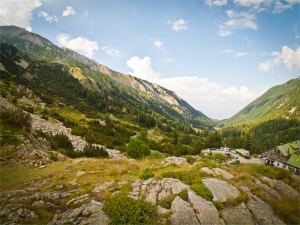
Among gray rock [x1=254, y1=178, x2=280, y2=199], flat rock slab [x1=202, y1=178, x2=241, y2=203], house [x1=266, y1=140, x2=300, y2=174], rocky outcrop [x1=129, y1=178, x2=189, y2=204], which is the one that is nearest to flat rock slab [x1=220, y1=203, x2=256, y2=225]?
flat rock slab [x1=202, y1=178, x2=241, y2=203]

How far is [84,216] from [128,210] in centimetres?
258

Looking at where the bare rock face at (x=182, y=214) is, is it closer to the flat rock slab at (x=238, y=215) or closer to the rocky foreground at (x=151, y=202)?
the rocky foreground at (x=151, y=202)

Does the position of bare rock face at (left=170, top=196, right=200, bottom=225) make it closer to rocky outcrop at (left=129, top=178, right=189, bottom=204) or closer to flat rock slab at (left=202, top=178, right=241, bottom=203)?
rocky outcrop at (left=129, top=178, right=189, bottom=204)

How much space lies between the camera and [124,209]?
10.6 meters

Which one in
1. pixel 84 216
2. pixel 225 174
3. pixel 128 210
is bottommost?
pixel 84 216

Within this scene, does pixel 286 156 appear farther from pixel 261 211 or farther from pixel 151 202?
pixel 151 202

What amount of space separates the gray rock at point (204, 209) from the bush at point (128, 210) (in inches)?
107

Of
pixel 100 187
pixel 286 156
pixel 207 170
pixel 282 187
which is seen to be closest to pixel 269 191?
pixel 282 187

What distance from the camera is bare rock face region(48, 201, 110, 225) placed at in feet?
32.2

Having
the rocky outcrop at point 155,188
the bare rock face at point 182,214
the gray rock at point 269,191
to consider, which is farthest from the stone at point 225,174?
the bare rock face at point 182,214

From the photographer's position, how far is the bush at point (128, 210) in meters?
10.0

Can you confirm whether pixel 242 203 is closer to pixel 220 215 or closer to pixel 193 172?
pixel 220 215

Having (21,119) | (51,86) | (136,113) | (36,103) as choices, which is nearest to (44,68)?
(51,86)

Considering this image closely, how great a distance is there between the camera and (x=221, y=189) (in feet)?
44.2
